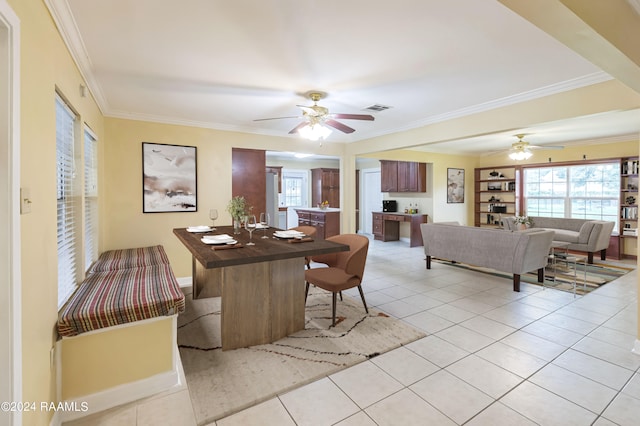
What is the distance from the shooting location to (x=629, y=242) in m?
Answer: 6.18

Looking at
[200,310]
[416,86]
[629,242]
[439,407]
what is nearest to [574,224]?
[629,242]

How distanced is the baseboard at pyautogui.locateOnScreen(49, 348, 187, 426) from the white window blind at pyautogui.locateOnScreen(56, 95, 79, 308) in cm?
69

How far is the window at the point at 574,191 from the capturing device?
6.44 metres

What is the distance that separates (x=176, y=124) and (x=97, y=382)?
346cm

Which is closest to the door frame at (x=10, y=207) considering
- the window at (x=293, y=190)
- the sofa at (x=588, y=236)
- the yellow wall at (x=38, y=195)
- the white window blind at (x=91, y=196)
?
the yellow wall at (x=38, y=195)

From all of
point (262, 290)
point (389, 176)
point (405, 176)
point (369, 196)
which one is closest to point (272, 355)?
point (262, 290)

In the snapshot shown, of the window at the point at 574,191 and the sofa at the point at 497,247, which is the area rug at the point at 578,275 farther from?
the window at the point at 574,191

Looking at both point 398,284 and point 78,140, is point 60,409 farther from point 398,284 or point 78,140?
point 398,284

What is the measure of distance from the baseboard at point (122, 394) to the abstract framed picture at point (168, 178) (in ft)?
8.88

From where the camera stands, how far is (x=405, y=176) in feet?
26.1

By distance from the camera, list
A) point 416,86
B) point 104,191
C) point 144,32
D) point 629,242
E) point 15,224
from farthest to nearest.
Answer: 1. point 629,242
2. point 104,191
3. point 416,86
4. point 144,32
5. point 15,224

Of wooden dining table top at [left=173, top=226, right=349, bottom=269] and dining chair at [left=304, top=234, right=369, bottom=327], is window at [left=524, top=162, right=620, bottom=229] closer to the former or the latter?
dining chair at [left=304, top=234, right=369, bottom=327]

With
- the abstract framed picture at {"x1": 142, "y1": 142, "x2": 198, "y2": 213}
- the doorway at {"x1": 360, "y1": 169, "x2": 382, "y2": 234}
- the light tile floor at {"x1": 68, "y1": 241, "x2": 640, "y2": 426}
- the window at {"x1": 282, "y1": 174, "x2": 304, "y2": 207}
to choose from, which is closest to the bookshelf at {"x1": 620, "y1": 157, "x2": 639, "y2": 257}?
the light tile floor at {"x1": 68, "y1": 241, "x2": 640, "y2": 426}

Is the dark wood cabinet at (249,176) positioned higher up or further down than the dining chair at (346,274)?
higher up
